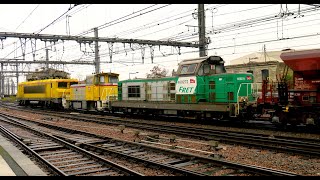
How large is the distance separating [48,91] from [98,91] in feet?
31.7

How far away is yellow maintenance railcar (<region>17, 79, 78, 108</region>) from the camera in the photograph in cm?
3209

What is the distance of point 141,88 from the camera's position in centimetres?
2123

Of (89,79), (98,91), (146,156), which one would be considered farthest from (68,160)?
(89,79)

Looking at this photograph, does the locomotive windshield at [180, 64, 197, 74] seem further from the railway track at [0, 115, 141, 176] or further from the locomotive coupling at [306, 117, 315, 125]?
the railway track at [0, 115, 141, 176]

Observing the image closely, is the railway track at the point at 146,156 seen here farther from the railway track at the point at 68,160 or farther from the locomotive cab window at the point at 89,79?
the locomotive cab window at the point at 89,79

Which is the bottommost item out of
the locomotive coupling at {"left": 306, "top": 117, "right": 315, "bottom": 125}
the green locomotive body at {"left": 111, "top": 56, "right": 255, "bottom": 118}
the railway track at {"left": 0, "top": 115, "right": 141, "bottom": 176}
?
the railway track at {"left": 0, "top": 115, "right": 141, "bottom": 176}

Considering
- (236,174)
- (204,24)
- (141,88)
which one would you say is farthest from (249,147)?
(204,24)

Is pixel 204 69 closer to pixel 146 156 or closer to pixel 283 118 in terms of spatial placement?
pixel 283 118

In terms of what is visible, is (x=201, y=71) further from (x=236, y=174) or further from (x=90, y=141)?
(x=236, y=174)

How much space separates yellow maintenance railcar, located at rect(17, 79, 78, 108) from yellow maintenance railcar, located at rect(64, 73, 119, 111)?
216 inches

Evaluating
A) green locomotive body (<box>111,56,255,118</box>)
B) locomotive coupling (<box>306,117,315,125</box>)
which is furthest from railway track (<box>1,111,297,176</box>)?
locomotive coupling (<box>306,117,315,125</box>)

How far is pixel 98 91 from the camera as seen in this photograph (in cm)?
2567

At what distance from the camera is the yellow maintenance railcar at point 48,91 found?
32.1m
